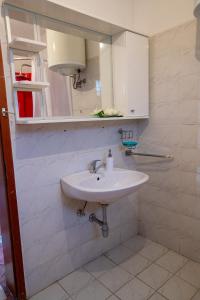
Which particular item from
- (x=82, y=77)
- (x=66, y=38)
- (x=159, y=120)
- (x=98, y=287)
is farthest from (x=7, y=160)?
(x=159, y=120)

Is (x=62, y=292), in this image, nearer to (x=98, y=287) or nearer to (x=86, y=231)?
(x=98, y=287)

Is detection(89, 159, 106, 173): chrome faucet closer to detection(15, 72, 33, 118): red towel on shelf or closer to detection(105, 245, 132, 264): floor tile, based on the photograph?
detection(15, 72, 33, 118): red towel on shelf

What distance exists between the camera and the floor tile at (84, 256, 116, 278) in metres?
1.73

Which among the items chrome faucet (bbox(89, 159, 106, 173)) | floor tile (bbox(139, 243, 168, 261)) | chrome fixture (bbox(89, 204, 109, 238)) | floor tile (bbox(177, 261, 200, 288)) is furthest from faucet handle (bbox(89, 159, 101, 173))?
floor tile (bbox(177, 261, 200, 288))

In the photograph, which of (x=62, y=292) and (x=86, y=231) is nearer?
(x=62, y=292)

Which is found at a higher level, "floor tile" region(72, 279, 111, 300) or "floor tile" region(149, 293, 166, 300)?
"floor tile" region(72, 279, 111, 300)

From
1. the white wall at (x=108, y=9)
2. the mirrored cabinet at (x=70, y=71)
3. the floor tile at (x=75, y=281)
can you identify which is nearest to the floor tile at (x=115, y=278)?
the floor tile at (x=75, y=281)

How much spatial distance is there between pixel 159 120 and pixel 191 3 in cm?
88

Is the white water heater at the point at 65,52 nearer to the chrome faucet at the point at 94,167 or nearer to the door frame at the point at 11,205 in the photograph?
the door frame at the point at 11,205

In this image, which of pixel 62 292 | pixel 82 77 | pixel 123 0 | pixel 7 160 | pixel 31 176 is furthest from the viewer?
pixel 123 0

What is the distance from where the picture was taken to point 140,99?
1.84 meters

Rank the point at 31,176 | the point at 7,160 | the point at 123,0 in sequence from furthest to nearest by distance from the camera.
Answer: the point at 123,0
the point at 31,176
the point at 7,160

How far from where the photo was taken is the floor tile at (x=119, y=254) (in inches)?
74.2

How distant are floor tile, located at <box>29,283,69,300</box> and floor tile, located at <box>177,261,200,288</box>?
89cm
